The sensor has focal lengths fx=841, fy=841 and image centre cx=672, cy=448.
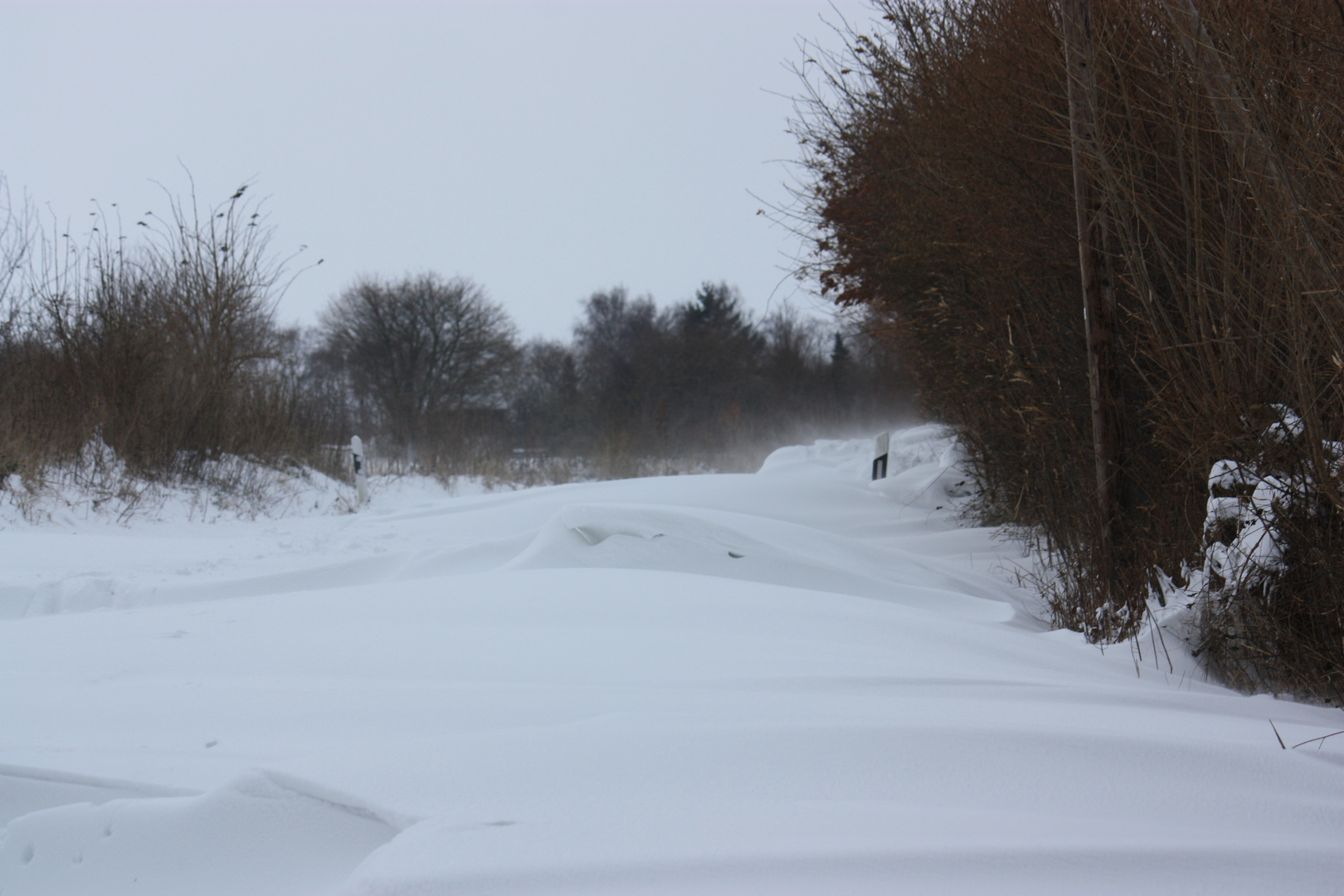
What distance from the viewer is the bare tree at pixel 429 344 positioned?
2917 centimetres

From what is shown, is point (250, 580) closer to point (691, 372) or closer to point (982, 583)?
point (982, 583)

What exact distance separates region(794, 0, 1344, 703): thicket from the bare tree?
24844 mm

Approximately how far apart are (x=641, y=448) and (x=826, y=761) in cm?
1973

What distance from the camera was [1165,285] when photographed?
352cm

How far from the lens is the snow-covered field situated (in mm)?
1370

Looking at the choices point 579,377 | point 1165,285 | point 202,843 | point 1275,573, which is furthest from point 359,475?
point 579,377

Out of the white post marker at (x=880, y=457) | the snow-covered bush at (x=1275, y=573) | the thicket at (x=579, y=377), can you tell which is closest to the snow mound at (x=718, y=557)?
the snow-covered bush at (x=1275, y=573)

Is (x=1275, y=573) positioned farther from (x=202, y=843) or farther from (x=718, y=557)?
(x=202, y=843)

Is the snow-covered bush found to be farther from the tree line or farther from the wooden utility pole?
the tree line

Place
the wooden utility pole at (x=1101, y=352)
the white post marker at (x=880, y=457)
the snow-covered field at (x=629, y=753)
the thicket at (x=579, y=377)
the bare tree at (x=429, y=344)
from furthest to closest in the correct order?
the bare tree at (x=429, y=344), the thicket at (x=579, y=377), the white post marker at (x=880, y=457), the wooden utility pole at (x=1101, y=352), the snow-covered field at (x=629, y=753)

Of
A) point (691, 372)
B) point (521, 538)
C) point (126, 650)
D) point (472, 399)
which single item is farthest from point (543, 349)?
point (126, 650)

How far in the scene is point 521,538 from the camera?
15.8 ft

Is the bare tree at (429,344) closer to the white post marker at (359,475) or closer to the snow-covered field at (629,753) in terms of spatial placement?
the white post marker at (359,475)

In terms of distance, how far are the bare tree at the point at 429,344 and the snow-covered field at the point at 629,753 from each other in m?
26.5
